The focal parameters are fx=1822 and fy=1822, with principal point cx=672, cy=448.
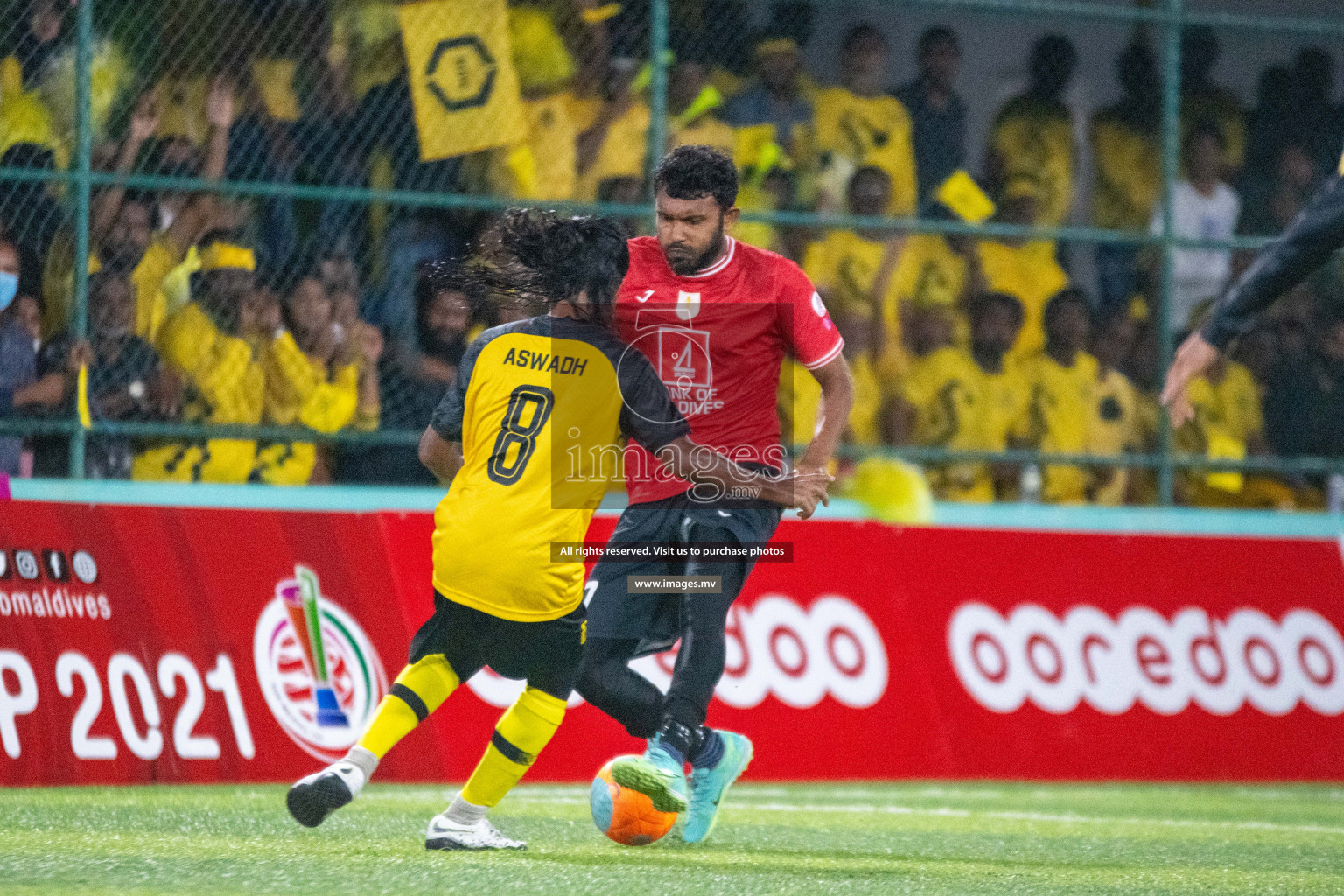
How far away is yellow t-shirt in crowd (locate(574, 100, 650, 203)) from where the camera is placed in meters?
9.56

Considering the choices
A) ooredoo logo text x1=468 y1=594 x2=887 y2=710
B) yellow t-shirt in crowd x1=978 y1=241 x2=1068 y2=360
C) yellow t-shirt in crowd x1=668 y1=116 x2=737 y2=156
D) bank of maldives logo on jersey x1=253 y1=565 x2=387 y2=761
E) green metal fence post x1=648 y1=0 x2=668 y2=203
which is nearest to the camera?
bank of maldives logo on jersey x1=253 y1=565 x2=387 y2=761

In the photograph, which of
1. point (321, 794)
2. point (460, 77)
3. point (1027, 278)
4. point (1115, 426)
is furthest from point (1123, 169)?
point (321, 794)

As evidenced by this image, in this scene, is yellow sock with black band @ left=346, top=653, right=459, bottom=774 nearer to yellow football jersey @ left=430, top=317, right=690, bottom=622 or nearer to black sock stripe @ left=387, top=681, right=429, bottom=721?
black sock stripe @ left=387, top=681, right=429, bottom=721

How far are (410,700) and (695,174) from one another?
1.86 meters

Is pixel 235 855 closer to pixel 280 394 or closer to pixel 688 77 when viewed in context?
pixel 280 394

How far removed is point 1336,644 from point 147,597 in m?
5.89

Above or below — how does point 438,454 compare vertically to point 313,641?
above

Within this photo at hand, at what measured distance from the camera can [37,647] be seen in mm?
7254

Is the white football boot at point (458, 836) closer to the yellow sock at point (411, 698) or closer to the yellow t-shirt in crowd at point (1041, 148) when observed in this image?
the yellow sock at point (411, 698)

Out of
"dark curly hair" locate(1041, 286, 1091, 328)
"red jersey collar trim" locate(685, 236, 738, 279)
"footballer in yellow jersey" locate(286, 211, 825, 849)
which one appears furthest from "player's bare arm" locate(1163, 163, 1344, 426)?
"dark curly hair" locate(1041, 286, 1091, 328)

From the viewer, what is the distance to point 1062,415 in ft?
34.0

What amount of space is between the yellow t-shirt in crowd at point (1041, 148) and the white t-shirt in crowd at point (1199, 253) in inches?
24.9

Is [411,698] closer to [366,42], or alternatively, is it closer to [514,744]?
[514,744]

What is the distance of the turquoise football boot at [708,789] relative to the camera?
5.77 meters
